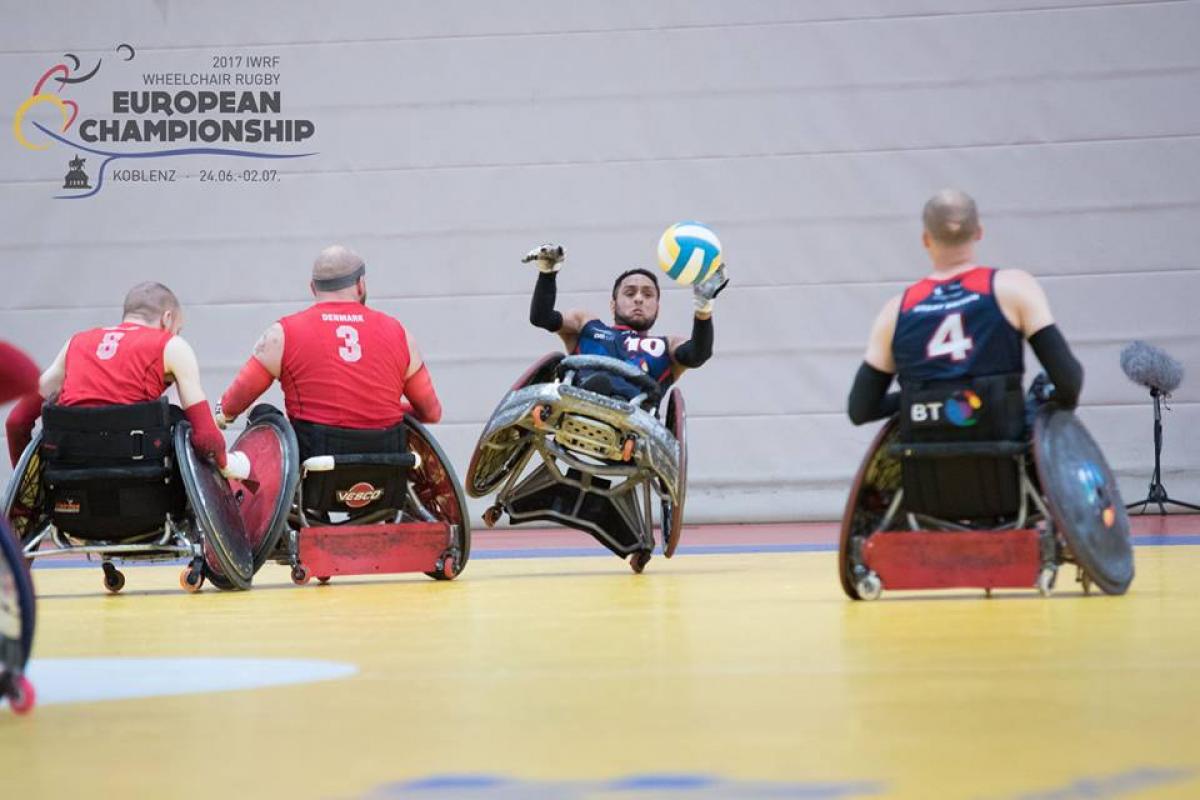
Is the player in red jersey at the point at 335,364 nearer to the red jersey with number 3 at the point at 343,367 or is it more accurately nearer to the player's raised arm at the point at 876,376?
the red jersey with number 3 at the point at 343,367

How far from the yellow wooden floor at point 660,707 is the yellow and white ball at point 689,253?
2.38 metres

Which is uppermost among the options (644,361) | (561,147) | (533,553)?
(561,147)

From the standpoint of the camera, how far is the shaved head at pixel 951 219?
220 inches

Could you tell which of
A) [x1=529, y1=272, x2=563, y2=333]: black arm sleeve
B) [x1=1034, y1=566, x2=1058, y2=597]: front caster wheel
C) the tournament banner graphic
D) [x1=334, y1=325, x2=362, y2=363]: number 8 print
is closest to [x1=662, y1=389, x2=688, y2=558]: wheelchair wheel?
[x1=529, y1=272, x2=563, y2=333]: black arm sleeve

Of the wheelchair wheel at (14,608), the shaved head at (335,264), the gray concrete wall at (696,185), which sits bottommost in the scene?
the wheelchair wheel at (14,608)

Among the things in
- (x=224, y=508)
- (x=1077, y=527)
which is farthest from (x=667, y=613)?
(x=224, y=508)

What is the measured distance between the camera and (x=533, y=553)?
10.2 m

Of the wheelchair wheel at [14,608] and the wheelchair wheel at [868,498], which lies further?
the wheelchair wheel at [868,498]

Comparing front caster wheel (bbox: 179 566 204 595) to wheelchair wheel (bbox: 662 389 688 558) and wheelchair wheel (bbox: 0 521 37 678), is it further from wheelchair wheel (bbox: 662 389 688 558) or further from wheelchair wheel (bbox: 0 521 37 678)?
wheelchair wheel (bbox: 0 521 37 678)

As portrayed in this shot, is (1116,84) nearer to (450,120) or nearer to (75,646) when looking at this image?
(450,120)

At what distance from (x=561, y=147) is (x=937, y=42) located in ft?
8.51

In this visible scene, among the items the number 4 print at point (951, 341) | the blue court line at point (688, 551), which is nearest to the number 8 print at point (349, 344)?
the blue court line at point (688, 551)

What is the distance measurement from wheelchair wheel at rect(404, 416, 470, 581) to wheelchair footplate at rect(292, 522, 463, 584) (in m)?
0.01

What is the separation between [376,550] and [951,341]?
292 cm
